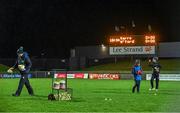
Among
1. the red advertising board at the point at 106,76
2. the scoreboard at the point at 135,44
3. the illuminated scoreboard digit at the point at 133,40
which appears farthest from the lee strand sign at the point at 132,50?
the red advertising board at the point at 106,76

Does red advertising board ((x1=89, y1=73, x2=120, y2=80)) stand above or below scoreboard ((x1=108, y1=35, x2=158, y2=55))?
below

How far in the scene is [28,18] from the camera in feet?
279

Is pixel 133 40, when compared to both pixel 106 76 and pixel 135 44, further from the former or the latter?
pixel 106 76

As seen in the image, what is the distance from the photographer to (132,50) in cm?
5634

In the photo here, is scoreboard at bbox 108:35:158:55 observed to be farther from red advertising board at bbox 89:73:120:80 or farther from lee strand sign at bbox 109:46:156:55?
red advertising board at bbox 89:73:120:80

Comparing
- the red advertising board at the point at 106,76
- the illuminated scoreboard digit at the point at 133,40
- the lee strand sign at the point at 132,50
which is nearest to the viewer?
the illuminated scoreboard digit at the point at 133,40

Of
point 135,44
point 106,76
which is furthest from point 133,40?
point 106,76

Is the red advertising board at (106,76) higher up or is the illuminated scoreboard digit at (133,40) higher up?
the illuminated scoreboard digit at (133,40)

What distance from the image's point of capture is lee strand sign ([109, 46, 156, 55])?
5569 cm

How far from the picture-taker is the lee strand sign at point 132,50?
5569 centimetres

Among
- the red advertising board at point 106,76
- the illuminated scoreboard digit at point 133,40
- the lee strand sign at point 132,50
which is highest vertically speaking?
the illuminated scoreboard digit at point 133,40

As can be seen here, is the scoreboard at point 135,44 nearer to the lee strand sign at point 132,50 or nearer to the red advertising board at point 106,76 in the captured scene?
the lee strand sign at point 132,50

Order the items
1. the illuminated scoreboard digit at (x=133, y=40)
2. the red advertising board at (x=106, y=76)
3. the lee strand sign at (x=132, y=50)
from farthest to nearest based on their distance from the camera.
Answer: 1. the red advertising board at (x=106, y=76)
2. the lee strand sign at (x=132, y=50)
3. the illuminated scoreboard digit at (x=133, y=40)

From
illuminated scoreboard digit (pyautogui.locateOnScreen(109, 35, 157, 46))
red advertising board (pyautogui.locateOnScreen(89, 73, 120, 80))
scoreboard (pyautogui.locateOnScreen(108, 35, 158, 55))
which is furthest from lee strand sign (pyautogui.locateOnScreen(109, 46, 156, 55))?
red advertising board (pyautogui.locateOnScreen(89, 73, 120, 80))
